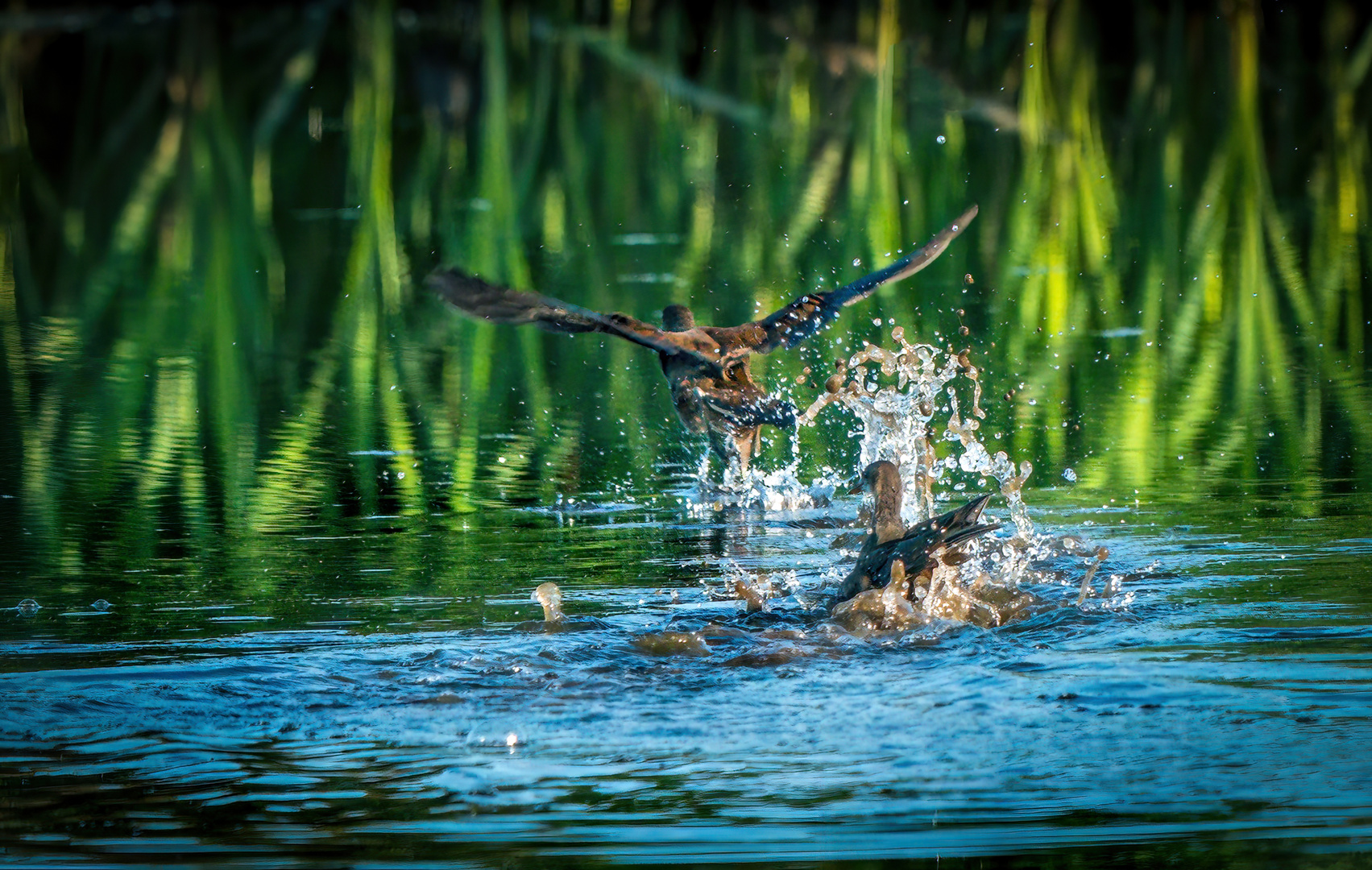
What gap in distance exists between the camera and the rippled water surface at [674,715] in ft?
14.1

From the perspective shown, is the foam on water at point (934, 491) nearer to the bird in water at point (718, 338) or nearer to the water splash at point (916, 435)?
the water splash at point (916, 435)

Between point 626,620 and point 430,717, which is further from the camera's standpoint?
point 626,620

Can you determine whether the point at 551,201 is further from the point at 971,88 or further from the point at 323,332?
the point at 971,88

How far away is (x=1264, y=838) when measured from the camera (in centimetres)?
412

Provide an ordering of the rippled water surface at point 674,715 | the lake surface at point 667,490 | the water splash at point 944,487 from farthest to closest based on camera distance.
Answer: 1. the water splash at point 944,487
2. the lake surface at point 667,490
3. the rippled water surface at point 674,715

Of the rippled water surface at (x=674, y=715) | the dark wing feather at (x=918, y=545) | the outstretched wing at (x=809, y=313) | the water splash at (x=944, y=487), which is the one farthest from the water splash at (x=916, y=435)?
the dark wing feather at (x=918, y=545)

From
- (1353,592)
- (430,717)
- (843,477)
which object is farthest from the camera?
(843,477)

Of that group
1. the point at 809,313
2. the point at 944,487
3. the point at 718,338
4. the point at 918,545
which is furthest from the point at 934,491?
the point at 918,545

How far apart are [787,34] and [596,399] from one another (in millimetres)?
16092

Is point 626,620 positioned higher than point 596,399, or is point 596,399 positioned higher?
point 596,399

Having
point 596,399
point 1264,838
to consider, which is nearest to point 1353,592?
point 1264,838

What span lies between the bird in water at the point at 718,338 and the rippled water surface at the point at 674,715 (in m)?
0.85

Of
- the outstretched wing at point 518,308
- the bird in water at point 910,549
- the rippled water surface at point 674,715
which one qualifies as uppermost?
the outstretched wing at point 518,308

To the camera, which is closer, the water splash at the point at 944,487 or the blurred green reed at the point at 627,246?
the water splash at the point at 944,487
